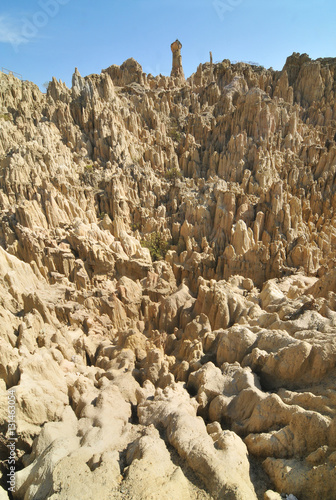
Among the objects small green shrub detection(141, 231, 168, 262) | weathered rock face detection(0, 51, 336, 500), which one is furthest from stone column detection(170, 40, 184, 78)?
small green shrub detection(141, 231, 168, 262)

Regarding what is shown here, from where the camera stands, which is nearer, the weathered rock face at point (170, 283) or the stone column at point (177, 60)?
the weathered rock face at point (170, 283)

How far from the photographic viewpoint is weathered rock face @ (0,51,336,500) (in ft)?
18.8

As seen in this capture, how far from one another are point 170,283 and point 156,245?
5077 mm

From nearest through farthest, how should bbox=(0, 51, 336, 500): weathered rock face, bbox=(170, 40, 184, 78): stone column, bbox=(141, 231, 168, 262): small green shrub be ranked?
bbox=(0, 51, 336, 500): weathered rock face
bbox=(141, 231, 168, 262): small green shrub
bbox=(170, 40, 184, 78): stone column

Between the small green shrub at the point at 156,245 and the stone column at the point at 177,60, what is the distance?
40377 mm

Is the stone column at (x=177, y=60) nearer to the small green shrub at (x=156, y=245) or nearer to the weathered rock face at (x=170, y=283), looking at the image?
the weathered rock face at (x=170, y=283)

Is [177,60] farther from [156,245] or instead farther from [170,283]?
[170,283]

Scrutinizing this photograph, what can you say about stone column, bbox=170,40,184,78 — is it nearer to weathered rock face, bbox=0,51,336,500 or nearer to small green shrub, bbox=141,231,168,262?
weathered rock face, bbox=0,51,336,500

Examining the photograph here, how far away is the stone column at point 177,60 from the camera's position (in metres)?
51.2

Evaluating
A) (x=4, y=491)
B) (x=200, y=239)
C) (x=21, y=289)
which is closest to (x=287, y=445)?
(x=4, y=491)

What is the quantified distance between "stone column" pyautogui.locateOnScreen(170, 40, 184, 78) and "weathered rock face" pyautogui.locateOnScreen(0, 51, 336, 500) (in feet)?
27.5

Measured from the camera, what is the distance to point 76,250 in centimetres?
1859

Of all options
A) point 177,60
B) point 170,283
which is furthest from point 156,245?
point 177,60

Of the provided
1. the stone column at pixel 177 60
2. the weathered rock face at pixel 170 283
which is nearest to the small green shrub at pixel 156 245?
the weathered rock face at pixel 170 283
